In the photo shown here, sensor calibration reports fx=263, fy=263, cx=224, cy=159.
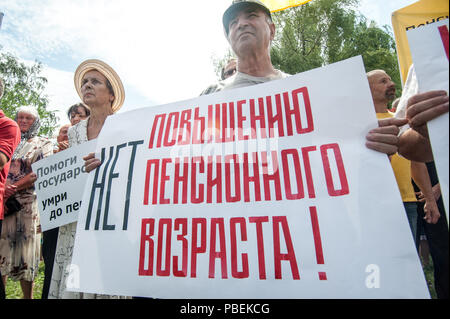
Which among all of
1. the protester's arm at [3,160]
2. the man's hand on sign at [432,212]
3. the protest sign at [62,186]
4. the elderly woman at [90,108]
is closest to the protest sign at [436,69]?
the man's hand on sign at [432,212]

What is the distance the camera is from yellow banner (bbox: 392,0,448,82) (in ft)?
4.28

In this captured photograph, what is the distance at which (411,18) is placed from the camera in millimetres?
1449

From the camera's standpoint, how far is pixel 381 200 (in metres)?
0.90

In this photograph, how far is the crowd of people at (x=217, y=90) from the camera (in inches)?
40.5

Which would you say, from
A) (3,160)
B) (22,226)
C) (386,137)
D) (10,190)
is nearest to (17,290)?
(22,226)

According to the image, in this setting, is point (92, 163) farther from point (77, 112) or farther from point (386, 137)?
point (77, 112)

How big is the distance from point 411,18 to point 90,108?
224 cm

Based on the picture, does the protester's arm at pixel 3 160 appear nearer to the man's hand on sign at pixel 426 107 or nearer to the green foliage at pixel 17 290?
the green foliage at pixel 17 290

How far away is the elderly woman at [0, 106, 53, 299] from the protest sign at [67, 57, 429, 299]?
166cm

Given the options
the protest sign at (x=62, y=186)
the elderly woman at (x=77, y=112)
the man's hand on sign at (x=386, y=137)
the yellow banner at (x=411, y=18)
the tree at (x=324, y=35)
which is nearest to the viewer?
the man's hand on sign at (x=386, y=137)

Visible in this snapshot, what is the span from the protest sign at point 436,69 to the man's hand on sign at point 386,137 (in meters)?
0.12

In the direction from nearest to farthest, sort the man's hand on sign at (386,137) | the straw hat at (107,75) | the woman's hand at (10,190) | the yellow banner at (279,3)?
the man's hand on sign at (386,137) < the straw hat at (107,75) < the woman's hand at (10,190) < the yellow banner at (279,3)

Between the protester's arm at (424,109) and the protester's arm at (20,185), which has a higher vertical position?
the protester's arm at (20,185)
